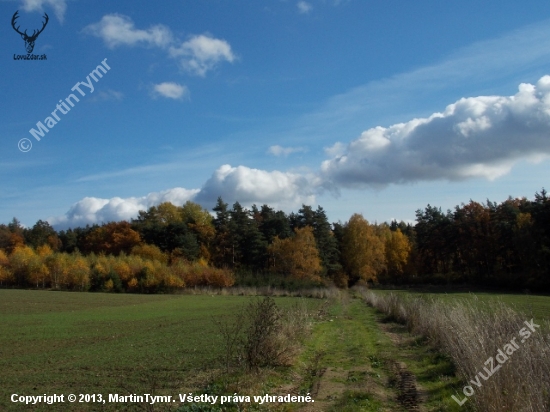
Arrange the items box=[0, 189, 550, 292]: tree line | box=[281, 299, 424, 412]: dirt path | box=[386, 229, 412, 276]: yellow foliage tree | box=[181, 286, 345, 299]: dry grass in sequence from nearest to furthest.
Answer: box=[281, 299, 424, 412]: dirt path, box=[181, 286, 345, 299]: dry grass, box=[0, 189, 550, 292]: tree line, box=[386, 229, 412, 276]: yellow foliage tree

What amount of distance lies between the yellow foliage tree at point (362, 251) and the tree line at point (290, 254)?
197 mm

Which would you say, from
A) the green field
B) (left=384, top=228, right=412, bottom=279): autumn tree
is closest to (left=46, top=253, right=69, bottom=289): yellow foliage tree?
the green field

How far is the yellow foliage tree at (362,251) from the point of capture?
278 ft

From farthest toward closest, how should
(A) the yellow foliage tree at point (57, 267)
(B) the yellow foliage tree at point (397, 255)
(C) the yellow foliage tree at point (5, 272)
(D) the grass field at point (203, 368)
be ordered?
(B) the yellow foliage tree at point (397, 255), (C) the yellow foliage tree at point (5, 272), (A) the yellow foliage tree at point (57, 267), (D) the grass field at point (203, 368)

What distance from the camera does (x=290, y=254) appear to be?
7950 centimetres

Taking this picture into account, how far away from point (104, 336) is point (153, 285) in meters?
60.3

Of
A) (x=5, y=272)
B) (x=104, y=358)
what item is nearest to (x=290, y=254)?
(x=5, y=272)

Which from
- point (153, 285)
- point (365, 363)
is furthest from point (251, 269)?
point (365, 363)

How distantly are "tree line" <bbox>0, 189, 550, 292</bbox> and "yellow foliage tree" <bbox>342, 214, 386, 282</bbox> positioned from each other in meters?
0.20

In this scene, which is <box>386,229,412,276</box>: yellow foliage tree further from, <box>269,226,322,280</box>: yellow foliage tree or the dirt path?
the dirt path

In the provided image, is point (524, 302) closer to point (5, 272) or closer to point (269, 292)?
point (269, 292)

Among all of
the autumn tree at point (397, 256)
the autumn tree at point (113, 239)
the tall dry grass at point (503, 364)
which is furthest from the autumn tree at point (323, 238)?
the tall dry grass at point (503, 364)

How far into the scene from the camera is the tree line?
3009 inches

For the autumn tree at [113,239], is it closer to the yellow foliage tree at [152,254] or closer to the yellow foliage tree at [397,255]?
the yellow foliage tree at [152,254]
